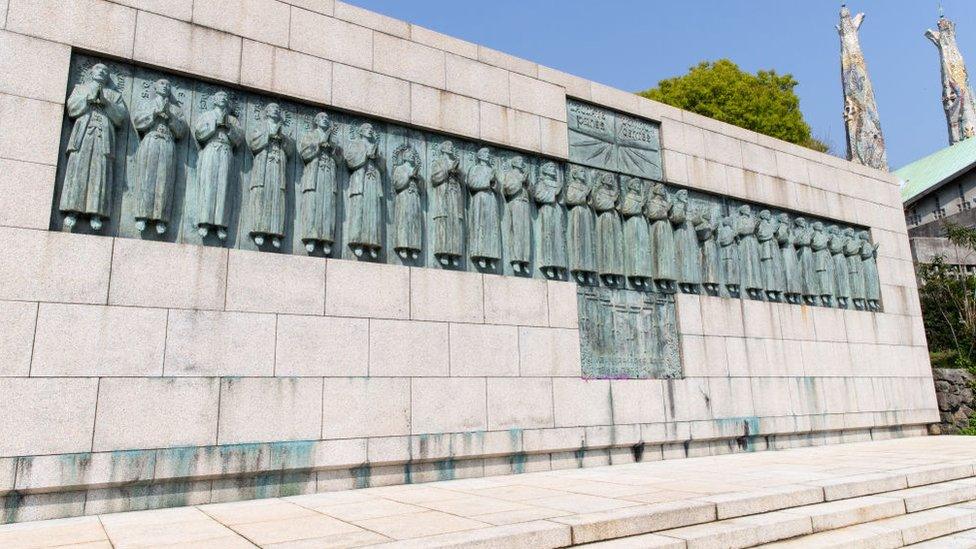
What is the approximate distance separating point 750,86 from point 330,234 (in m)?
25.6

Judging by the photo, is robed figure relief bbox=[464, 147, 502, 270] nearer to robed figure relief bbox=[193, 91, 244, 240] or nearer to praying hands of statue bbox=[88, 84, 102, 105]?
robed figure relief bbox=[193, 91, 244, 240]

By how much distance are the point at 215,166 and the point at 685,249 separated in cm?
702

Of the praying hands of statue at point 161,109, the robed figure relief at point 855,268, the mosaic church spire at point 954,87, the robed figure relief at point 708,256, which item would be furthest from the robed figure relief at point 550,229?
the mosaic church spire at point 954,87

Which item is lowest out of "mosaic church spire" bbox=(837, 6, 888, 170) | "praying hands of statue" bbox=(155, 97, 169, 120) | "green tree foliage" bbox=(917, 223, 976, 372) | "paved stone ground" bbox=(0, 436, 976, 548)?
"paved stone ground" bbox=(0, 436, 976, 548)

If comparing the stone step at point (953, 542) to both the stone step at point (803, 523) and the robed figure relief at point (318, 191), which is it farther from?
the robed figure relief at point (318, 191)

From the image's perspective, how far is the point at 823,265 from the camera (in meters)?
12.5

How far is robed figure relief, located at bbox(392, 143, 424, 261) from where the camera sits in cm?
793

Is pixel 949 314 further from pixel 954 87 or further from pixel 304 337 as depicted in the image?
pixel 954 87

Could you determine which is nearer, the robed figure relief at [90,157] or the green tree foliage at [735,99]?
the robed figure relief at [90,157]

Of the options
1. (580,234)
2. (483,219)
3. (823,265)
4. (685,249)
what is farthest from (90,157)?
(823,265)

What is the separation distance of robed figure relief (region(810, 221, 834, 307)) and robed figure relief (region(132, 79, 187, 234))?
1102 centimetres

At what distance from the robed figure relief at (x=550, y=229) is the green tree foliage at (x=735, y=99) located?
66.8 feet

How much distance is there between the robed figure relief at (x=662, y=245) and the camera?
33.1 ft

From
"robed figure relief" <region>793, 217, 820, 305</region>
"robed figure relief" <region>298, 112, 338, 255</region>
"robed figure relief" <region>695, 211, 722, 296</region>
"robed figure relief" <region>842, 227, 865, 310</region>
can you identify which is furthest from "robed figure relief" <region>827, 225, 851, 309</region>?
"robed figure relief" <region>298, 112, 338, 255</region>
